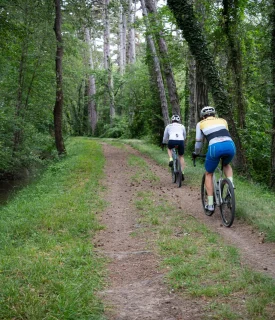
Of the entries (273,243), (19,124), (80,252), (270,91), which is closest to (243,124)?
(270,91)

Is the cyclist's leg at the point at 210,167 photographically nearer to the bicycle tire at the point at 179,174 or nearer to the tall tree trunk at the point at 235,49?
the bicycle tire at the point at 179,174

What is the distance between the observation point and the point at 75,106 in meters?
48.2

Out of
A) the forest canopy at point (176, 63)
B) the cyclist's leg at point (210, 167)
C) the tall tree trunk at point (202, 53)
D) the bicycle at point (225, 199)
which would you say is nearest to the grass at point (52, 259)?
the cyclist's leg at point (210, 167)

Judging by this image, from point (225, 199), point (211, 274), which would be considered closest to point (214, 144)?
point (225, 199)

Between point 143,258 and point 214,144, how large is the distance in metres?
2.63

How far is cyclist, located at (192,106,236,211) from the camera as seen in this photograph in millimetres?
7148

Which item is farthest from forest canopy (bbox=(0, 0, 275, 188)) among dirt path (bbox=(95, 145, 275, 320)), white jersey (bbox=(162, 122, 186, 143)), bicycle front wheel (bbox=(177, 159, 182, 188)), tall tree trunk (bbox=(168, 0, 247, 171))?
dirt path (bbox=(95, 145, 275, 320))

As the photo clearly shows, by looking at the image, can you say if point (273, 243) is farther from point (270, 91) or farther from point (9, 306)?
point (270, 91)

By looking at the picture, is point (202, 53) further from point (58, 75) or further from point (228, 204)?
point (58, 75)

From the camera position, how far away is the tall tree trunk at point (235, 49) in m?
14.4

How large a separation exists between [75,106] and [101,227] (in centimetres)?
4206

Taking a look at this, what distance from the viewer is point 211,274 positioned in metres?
4.97

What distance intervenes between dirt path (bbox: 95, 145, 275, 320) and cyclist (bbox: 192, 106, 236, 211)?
94 centimetres

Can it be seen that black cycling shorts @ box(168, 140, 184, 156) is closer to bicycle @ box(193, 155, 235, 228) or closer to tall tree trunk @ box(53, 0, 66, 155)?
bicycle @ box(193, 155, 235, 228)
